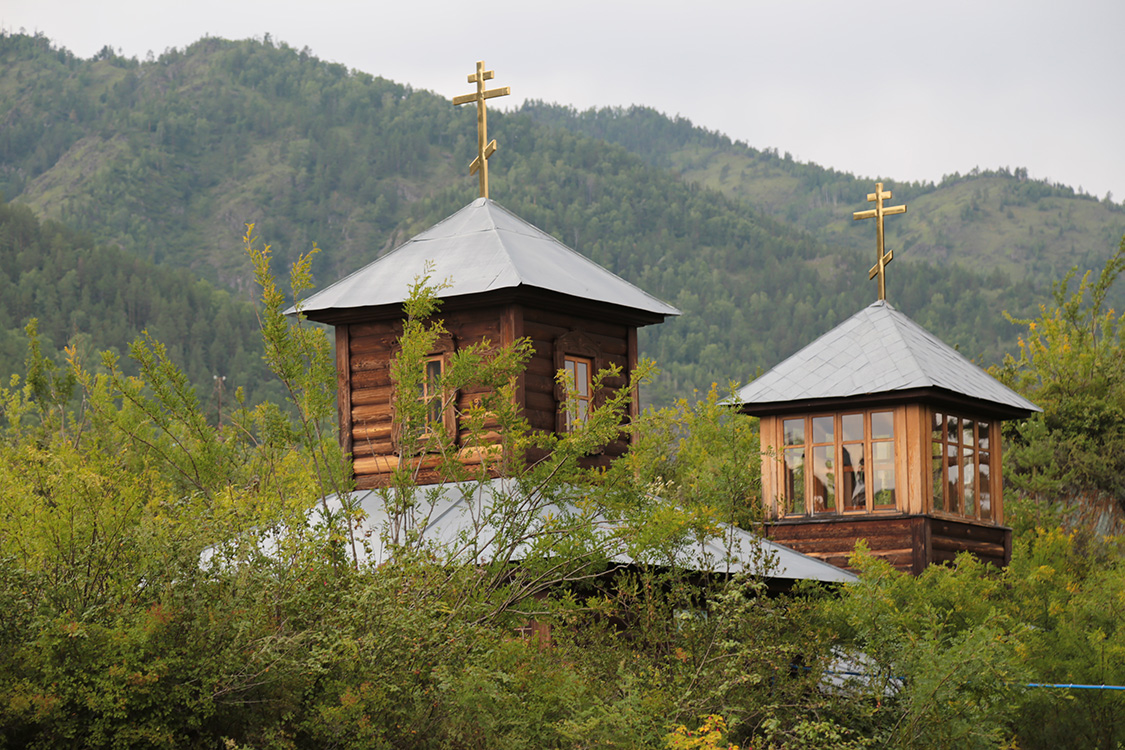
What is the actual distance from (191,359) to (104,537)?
3485 inches

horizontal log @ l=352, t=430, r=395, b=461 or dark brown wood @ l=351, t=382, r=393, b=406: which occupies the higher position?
dark brown wood @ l=351, t=382, r=393, b=406

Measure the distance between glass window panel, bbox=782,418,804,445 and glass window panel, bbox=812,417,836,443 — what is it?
206mm

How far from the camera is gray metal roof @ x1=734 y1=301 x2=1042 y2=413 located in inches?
Result: 777

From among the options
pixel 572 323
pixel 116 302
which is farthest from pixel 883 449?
pixel 116 302

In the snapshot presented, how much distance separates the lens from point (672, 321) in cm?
10650

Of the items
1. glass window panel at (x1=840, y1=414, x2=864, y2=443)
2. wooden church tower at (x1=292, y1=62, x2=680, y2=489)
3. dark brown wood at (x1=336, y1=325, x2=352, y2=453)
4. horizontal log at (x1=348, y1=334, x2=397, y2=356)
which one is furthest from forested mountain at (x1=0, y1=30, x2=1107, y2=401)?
horizontal log at (x1=348, y1=334, x2=397, y2=356)

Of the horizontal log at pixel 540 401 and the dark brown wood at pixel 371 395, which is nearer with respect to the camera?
the horizontal log at pixel 540 401

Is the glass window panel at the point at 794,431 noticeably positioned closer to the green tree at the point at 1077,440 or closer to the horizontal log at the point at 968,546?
the horizontal log at the point at 968,546

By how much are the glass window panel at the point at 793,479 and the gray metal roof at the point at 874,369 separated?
994 millimetres

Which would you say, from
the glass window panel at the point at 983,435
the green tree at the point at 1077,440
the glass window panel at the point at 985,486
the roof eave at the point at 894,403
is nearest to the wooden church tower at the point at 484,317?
the roof eave at the point at 894,403

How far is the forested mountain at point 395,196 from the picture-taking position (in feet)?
A: 382

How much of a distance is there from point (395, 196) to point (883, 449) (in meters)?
143

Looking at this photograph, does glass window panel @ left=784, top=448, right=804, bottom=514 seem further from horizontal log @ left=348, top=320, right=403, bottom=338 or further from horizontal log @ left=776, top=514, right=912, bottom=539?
horizontal log @ left=348, top=320, right=403, bottom=338

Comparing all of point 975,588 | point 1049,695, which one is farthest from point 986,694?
point 975,588
